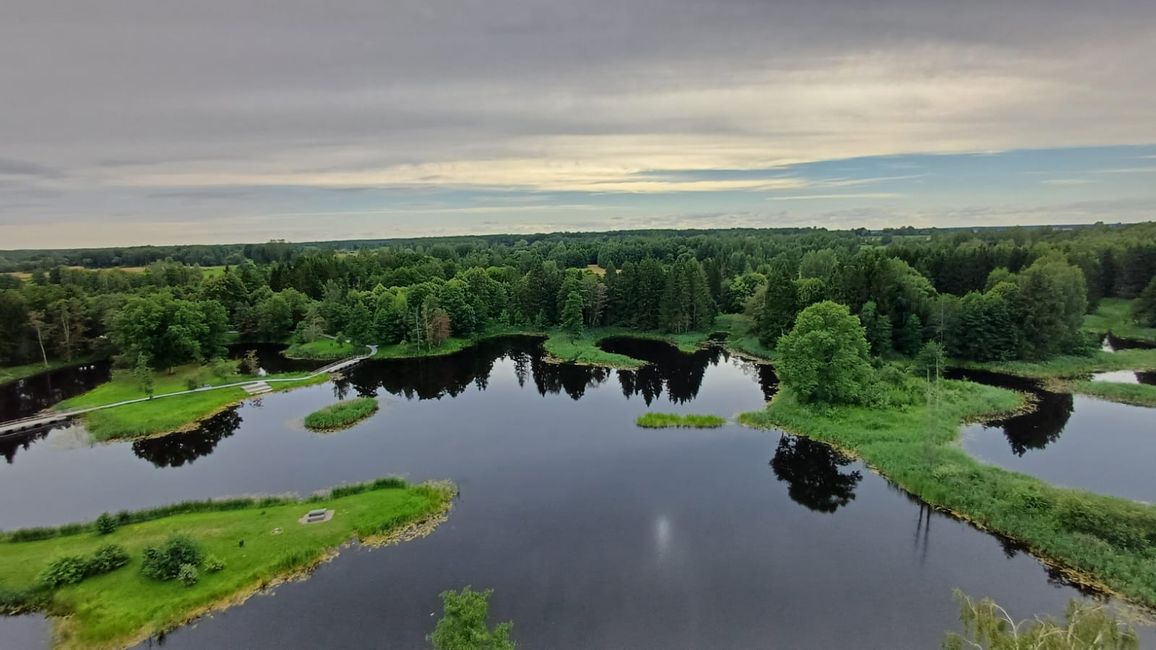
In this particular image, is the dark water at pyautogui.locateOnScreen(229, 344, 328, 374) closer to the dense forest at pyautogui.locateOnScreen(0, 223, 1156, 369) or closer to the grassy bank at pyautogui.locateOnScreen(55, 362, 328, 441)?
the dense forest at pyautogui.locateOnScreen(0, 223, 1156, 369)

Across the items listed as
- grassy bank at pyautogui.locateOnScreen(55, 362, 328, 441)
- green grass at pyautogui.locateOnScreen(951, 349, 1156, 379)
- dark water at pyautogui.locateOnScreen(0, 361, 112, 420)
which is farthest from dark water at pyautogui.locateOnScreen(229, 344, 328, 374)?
green grass at pyautogui.locateOnScreen(951, 349, 1156, 379)

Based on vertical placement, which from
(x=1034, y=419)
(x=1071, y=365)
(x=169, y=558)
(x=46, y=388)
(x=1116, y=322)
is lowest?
(x=46, y=388)

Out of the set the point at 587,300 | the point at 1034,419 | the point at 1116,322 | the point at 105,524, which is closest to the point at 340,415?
the point at 105,524

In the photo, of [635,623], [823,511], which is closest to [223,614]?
[635,623]

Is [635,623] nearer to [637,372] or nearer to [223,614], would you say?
[223,614]

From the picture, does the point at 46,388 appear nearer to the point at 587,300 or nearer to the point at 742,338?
the point at 587,300

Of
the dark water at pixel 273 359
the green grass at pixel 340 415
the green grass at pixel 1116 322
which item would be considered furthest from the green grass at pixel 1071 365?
the dark water at pixel 273 359

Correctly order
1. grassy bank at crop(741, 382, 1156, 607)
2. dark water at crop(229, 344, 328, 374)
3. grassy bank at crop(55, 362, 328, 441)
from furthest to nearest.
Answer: dark water at crop(229, 344, 328, 374)
grassy bank at crop(55, 362, 328, 441)
grassy bank at crop(741, 382, 1156, 607)
